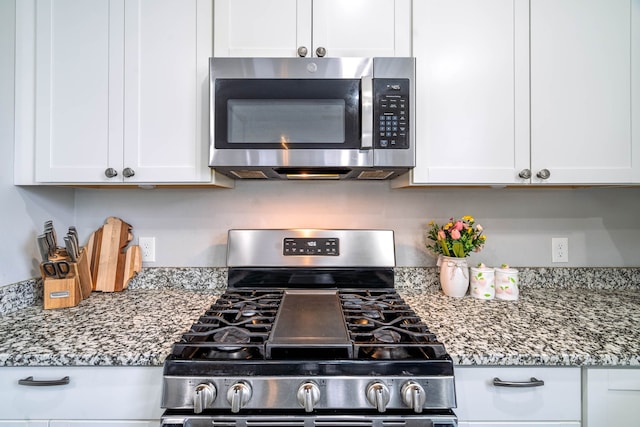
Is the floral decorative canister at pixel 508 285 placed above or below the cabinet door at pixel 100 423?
above

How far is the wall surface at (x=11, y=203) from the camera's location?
1.19 metres

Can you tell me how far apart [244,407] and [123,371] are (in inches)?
15.1

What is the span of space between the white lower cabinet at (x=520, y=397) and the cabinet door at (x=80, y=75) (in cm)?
146

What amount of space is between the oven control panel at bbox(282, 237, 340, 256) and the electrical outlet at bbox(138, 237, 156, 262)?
67cm

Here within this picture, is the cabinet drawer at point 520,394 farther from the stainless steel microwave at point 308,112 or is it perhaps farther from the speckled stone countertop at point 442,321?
the stainless steel microwave at point 308,112

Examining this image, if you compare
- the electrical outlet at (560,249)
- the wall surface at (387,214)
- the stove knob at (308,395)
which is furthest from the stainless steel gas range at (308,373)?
the electrical outlet at (560,249)

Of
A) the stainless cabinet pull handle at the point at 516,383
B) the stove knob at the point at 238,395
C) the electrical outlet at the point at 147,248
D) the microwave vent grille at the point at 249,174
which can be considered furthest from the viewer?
the electrical outlet at the point at 147,248

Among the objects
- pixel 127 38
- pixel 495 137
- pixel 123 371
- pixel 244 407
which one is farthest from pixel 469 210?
pixel 127 38

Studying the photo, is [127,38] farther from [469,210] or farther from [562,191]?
[562,191]

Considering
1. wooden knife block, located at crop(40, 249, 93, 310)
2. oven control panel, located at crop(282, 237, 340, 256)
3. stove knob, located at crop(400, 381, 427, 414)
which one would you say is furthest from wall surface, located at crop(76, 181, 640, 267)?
stove knob, located at crop(400, 381, 427, 414)

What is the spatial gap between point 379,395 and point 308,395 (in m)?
0.17

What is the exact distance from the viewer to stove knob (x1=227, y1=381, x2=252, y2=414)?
747mm

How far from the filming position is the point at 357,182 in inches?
60.3

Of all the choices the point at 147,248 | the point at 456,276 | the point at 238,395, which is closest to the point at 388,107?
the point at 456,276
